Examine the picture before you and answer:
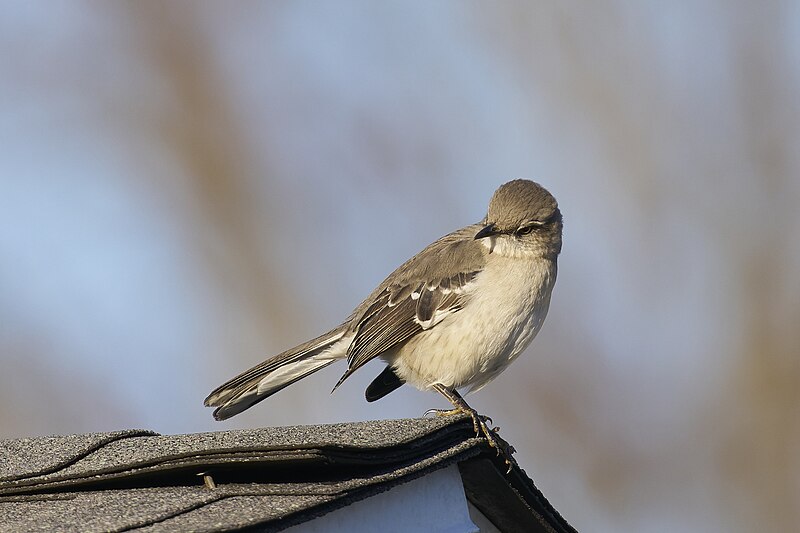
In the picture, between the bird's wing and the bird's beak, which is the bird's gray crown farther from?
the bird's wing

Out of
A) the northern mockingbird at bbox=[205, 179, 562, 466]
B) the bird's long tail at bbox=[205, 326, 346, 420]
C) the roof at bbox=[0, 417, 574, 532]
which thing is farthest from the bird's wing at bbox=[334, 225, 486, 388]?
the roof at bbox=[0, 417, 574, 532]

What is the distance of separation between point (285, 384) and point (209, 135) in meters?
4.77

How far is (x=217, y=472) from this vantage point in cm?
299

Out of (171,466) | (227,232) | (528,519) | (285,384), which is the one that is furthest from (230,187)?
(171,466)

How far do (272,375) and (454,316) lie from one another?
0.85 metres

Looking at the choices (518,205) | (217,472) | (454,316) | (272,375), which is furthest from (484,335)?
(217,472)

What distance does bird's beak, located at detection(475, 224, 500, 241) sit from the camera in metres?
5.32

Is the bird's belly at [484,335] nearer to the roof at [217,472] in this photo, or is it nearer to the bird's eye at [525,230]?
the bird's eye at [525,230]

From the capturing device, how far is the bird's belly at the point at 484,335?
5.04 meters

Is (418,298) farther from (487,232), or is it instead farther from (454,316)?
(487,232)

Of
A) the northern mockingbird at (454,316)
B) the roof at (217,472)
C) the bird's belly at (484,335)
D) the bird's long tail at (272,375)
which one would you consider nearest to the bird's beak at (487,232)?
the northern mockingbird at (454,316)

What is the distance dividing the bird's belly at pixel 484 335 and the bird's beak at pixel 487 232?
206 mm

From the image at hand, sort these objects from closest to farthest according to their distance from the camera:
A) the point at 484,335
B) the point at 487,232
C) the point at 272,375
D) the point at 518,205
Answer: the point at 484,335 → the point at 272,375 → the point at 487,232 → the point at 518,205

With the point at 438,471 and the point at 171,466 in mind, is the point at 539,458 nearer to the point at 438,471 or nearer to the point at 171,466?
the point at 438,471
